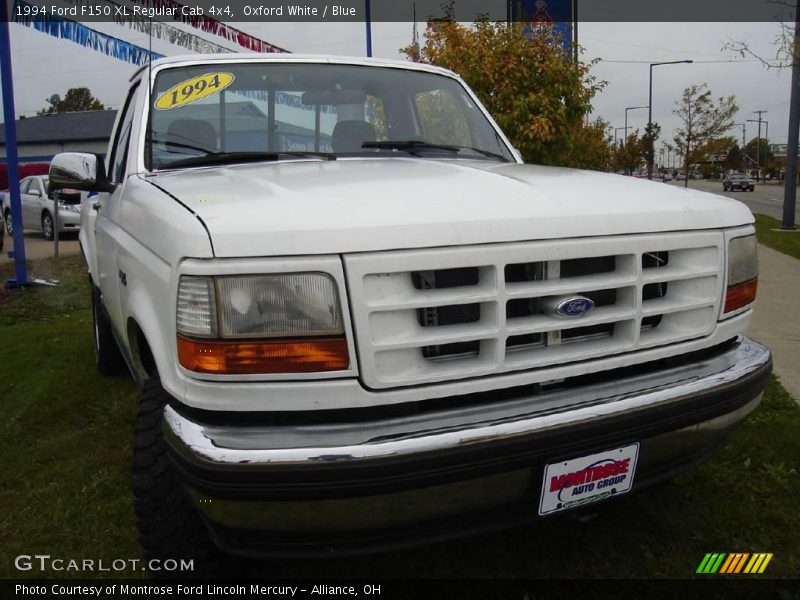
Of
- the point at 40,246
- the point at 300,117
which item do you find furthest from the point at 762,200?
the point at 300,117

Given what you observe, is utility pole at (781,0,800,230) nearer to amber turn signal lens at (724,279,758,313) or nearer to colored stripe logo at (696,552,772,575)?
amber turn signal lens at (724,279,758,313)

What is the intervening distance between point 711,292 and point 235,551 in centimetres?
160

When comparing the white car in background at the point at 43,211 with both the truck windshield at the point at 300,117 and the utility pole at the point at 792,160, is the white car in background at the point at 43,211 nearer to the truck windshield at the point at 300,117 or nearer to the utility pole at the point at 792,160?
the truck windshield at the point at 300,117

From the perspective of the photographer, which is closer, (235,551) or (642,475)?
(235,551)

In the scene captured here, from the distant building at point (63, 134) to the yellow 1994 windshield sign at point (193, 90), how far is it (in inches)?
1645

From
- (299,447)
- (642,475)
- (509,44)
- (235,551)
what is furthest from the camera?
(509,44)

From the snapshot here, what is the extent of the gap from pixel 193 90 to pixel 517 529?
227 cm

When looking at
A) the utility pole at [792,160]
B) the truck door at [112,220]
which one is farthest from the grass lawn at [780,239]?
the truck door at [112,220]

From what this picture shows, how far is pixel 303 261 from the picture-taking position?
1615mm

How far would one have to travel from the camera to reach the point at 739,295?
2268 mm

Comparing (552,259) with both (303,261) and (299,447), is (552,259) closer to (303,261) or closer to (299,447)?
(303,261)

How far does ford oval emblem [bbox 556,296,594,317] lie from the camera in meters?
1.84

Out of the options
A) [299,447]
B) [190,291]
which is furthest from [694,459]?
[190,291]

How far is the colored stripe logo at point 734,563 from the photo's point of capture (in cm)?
234
